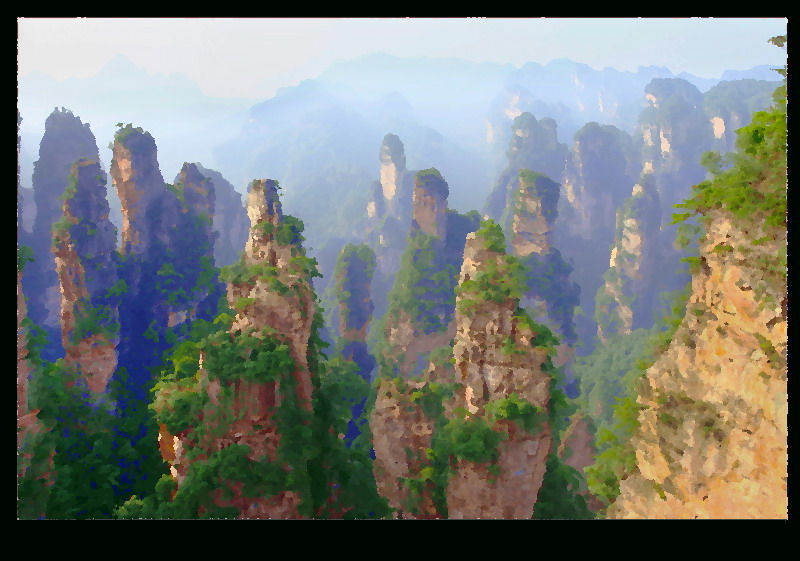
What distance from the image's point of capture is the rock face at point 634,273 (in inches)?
1690

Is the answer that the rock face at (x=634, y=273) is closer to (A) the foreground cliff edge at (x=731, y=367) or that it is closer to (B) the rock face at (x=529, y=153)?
(B) the rock face at (x=529, y=153)

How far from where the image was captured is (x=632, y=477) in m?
7.56

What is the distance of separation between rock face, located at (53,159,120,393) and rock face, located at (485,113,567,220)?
123ft

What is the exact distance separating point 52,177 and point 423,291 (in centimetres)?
2537

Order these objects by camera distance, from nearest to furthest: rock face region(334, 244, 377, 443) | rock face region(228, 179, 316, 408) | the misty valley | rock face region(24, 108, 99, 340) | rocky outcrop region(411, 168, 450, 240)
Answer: the misty valley, rock face region(228, 179, 316, 408), rock face region(24, 108, 99, 340), rock face region(334, 244, 377, 443), rocky outcrop region(411, 168, 450, 240)

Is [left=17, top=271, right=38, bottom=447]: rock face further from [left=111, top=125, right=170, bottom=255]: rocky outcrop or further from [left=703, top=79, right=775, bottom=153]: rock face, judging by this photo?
[left=703, top=79, right=775, bottom=153]: rock face

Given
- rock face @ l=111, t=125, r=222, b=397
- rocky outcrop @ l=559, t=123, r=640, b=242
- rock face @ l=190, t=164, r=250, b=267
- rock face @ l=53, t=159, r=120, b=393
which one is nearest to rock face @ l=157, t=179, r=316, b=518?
rock face @ l=53, t=159, r=120, b=393

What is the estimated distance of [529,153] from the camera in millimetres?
54875

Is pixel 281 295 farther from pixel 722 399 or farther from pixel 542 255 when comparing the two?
pixel 542 255

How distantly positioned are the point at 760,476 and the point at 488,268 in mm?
10568

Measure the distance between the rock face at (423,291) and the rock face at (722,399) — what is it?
26.9 meters

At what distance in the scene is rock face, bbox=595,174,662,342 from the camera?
4294 centimetres

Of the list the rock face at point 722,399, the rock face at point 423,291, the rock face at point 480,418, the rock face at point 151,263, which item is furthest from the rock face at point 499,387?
the rock face at point 423,291
